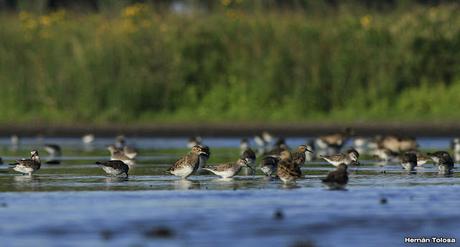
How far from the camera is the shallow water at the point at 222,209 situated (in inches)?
664

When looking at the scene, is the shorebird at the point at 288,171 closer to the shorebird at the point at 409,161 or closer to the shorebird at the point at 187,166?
the shorebird at the point at 187,166

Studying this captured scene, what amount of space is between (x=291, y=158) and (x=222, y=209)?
746cm

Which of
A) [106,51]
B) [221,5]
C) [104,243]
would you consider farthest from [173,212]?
[221,5]

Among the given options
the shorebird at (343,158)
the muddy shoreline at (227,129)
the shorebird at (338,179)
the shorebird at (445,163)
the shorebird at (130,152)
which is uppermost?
the muddy shoreline at (227,129)

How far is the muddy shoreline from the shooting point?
41281 mm

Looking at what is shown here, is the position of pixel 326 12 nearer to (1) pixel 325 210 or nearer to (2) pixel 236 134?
(2) pixel 236 134

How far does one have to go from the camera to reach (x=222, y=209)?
65.8 ft

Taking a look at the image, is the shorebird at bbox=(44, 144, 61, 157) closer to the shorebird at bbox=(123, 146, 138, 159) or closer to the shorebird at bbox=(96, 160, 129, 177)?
the shorebird at bbox=(123, 146, 138, 159)

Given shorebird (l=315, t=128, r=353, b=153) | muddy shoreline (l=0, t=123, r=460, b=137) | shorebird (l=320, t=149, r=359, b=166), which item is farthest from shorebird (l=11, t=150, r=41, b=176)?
muddy shoreline (l=0, t=123, r=460, b=137)

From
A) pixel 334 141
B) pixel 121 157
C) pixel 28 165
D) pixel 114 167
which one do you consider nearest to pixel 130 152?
pixel 121 157

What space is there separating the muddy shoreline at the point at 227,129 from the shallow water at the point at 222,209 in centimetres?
1245

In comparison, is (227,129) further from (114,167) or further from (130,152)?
(114,167)

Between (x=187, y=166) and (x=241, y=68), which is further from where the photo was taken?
(x=241, y=68)

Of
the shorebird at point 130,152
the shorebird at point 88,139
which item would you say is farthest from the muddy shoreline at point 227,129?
the shorebird at point 130,152
